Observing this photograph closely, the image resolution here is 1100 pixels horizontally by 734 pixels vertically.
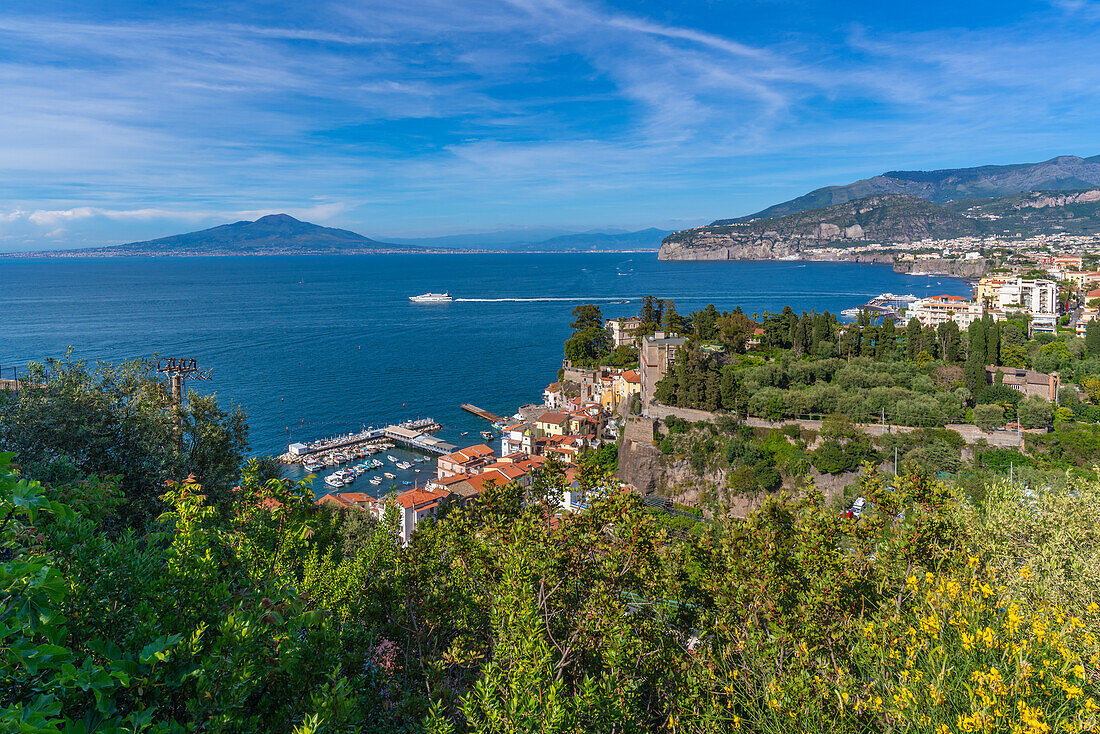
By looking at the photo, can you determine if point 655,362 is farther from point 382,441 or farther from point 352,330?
point 352,330

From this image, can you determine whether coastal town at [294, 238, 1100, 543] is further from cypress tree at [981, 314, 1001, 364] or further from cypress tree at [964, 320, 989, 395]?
cypress tree at [964, 320, 989, 395]

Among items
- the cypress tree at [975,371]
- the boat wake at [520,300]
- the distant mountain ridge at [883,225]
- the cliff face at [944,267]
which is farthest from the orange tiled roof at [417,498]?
the distant mountain ridge at [883,225]

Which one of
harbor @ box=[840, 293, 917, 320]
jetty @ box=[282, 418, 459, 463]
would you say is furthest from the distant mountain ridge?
jetty @ box=[282, 418, 459, 463]

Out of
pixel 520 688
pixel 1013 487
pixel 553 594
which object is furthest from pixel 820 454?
pixel 520 688

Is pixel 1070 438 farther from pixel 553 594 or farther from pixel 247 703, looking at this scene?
pixel 247 703

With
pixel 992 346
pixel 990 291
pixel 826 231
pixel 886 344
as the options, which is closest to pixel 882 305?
pixel 990 291
